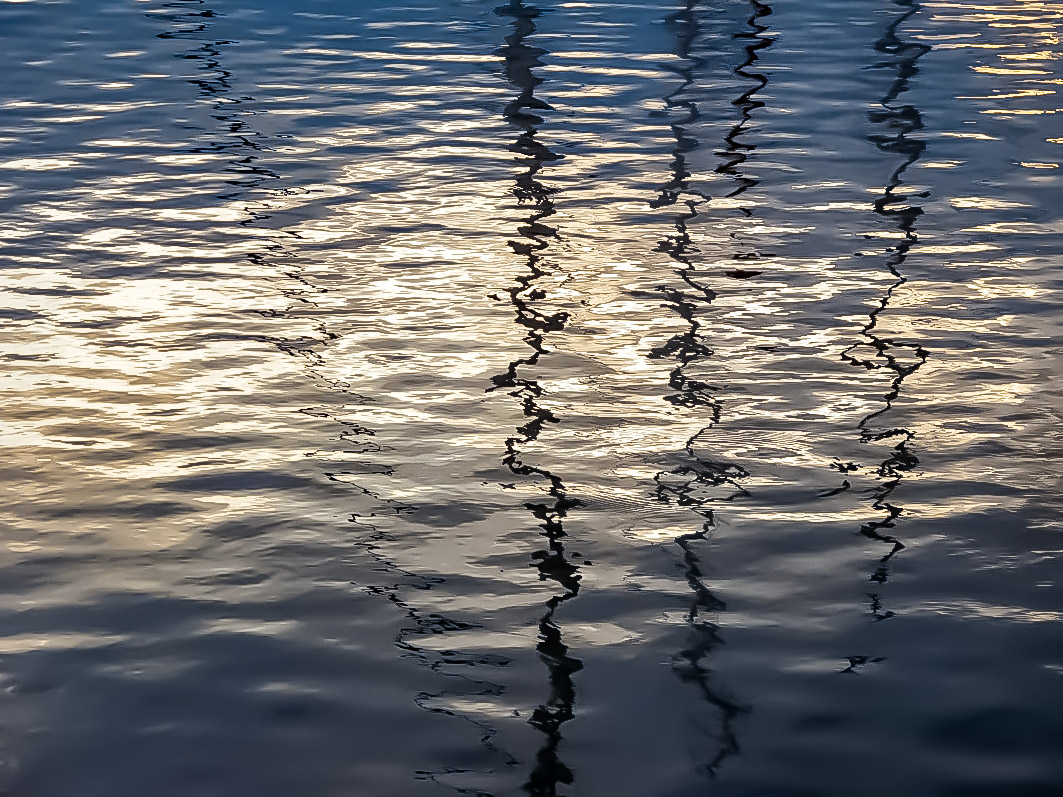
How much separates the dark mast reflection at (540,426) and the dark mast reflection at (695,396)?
407 millimetres

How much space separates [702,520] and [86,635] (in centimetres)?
229

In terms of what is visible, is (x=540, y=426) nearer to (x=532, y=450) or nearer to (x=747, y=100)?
(x=532, y=450)

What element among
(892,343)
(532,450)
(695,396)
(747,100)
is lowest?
(532,450)

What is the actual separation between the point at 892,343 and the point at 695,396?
50.9 inches

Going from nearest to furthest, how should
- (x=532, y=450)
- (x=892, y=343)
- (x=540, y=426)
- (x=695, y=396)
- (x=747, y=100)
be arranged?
(x=532, y=450)
(x=540, y=426)
(x=695, y=396)
(x=892, y=343)
(x=747, y=100)

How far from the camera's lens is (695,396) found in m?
6.39

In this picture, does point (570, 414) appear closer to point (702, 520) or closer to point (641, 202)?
point (702, 520)

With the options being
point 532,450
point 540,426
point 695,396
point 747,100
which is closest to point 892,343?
point 695,396

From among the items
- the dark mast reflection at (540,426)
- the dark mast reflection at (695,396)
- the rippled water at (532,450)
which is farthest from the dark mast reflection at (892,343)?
the dark mast reflection at (540,426)

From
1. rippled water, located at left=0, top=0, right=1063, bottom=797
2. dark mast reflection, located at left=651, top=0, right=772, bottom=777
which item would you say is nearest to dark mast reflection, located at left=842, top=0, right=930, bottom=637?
rippled water, located at left=0, top=0, right=1063, bottom=797

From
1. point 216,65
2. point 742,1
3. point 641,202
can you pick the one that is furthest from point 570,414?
point 742,1

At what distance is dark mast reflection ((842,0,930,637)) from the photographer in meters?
5.26

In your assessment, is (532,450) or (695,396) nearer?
(532,450)

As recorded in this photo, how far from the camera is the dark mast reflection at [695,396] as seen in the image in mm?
4355
